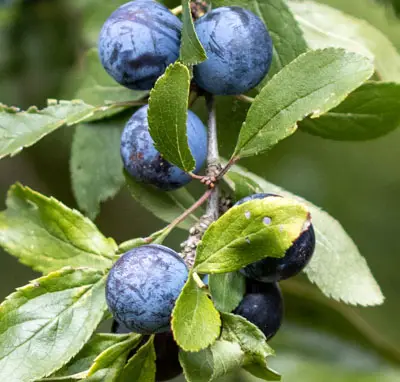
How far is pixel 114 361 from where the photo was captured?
32.5 inches

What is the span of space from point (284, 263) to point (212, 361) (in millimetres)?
137

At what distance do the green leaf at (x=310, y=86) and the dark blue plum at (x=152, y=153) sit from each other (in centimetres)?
11

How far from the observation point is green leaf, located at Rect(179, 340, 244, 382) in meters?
0.77

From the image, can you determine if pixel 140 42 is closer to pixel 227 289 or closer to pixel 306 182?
pixel 227 289

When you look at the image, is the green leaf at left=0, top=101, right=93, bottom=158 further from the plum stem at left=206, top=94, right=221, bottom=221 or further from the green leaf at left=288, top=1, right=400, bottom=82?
the green leaf at left=288, top=1, right=400, bottom=82

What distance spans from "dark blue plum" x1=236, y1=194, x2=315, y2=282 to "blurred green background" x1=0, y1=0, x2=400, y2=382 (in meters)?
0.57

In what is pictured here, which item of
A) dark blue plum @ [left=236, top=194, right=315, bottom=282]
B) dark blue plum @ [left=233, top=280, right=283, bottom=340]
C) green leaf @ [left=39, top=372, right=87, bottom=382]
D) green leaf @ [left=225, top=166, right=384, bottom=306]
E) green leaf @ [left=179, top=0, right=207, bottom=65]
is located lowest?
green leaf @ [left=225, top=166, right=384, bottom=306]

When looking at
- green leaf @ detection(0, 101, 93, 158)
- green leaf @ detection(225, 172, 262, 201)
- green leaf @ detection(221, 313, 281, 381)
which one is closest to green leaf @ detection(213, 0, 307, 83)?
green leaf @ detection(225, 172, 262, 201)

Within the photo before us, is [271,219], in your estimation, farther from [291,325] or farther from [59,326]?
[291,325]

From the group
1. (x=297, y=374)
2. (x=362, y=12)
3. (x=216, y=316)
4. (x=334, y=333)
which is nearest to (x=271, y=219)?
(x=216, y=316)

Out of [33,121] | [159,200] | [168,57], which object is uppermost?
[168,57]

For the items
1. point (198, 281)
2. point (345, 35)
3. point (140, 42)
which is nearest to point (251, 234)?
point (198, 281)

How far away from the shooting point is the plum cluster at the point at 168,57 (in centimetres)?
88

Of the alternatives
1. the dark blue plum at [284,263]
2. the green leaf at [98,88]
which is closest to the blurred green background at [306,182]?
the green leaf at [98,88]
